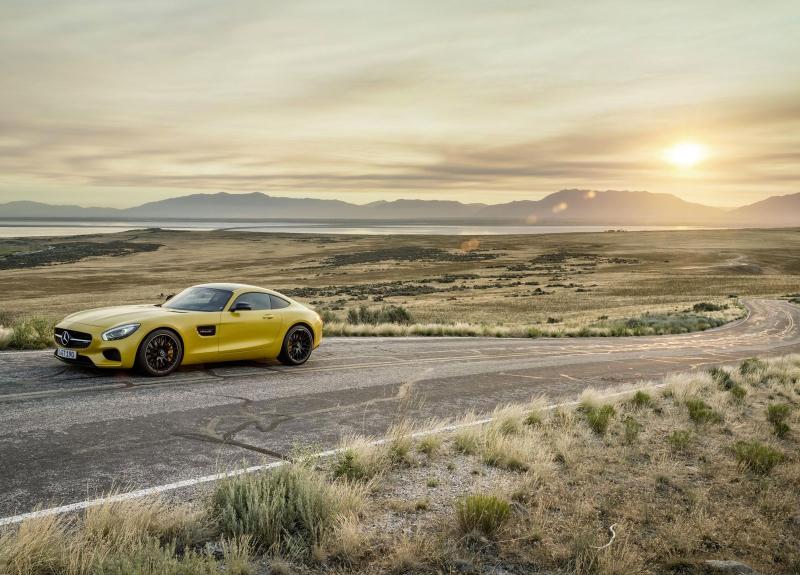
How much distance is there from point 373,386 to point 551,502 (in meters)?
5.64

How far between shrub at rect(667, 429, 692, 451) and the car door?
7.00m

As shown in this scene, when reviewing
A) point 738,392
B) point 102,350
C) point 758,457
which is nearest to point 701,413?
point 758,457

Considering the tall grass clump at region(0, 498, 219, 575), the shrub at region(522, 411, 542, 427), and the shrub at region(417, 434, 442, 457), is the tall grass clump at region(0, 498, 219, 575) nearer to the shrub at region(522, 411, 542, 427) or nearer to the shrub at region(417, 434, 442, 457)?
the shrub at region(417, 434, 442, 457)

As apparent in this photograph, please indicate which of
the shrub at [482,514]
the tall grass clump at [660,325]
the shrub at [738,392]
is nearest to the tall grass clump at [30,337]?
the shrub at [482,514]

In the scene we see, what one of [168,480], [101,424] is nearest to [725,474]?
[168,480]

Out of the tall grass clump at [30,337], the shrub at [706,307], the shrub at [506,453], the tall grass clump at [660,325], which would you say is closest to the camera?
the shrub at [506,453]

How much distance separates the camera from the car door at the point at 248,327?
11.4 meters

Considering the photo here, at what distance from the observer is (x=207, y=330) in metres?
11.1

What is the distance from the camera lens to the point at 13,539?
4.30 m

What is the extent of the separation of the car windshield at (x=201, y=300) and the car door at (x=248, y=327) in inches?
8.4

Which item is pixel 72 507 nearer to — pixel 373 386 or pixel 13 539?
pixel 13 539

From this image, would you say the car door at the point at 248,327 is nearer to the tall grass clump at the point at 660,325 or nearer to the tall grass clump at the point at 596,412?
the tall grass clump at the point at 596,412

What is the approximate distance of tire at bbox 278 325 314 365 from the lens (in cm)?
1251

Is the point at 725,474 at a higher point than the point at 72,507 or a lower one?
lower
